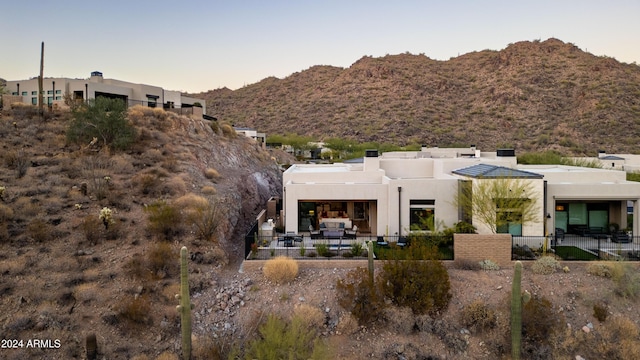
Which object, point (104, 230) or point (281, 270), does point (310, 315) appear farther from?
point (104, 230)

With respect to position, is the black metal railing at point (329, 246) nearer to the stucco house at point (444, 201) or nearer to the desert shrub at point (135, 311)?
the stucco house at point (444, 201)

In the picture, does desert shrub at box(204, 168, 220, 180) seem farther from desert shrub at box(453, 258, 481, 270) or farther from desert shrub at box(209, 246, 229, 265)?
desert shrub at box(453, 258, 481, 270)

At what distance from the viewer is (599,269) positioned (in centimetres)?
1733

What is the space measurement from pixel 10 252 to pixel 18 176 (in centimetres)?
856

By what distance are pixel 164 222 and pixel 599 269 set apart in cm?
1984

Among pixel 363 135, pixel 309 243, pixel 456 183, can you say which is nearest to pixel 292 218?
pixel 309 243

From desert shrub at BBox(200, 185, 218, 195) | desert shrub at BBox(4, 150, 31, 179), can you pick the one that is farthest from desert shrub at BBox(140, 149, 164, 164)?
desert shrub at BBox(4, 150, 31, 179)

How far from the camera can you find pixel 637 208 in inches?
845

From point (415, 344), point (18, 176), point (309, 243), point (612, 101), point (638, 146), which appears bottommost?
point (415, 344)

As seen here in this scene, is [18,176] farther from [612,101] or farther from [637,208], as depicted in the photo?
[612,101]

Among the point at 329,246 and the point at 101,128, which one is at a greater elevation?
the point at 101,128

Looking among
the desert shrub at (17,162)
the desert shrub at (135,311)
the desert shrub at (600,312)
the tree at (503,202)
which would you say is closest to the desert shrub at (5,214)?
the desert shrub at (17,162)

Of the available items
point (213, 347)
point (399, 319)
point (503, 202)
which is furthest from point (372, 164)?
point (213, 347)

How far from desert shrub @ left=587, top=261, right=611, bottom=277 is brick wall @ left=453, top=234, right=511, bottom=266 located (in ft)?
10.5
